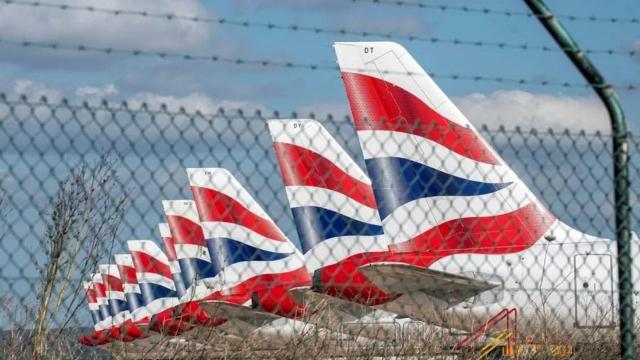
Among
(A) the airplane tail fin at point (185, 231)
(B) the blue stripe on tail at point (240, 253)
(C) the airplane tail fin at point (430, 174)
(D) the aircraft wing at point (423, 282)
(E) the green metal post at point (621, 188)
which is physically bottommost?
(E) the green metal post at point (621, 188)

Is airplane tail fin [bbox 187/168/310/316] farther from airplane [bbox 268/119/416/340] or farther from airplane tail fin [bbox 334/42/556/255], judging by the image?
airplane tail fin [bbox 334/42/556/255]

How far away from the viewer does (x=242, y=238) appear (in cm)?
2425

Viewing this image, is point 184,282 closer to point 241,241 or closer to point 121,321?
point 241,241

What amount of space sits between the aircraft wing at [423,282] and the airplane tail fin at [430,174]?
0.51 meters

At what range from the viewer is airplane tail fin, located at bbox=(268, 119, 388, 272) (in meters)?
19.6

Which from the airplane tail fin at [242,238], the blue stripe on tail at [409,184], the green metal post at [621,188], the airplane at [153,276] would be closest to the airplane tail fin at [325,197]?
the airplane tail fin at [242,238]

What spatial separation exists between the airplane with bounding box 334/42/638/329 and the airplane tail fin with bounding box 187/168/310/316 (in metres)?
7.98

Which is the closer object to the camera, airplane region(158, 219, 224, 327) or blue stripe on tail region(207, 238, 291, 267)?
airplane region(158, 219, 224, 327)

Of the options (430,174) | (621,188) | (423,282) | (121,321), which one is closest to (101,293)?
(430,174)

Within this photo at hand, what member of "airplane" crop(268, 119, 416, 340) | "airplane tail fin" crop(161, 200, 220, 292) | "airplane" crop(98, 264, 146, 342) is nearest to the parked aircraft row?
"airplane" crop(268, 119, 416, 340)

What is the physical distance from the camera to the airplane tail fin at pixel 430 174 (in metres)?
14.3

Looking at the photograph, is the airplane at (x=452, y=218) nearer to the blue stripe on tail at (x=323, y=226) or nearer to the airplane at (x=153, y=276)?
the blue stripe on tail at (x=323, y=226)

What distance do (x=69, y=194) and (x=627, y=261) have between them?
3643 millimetres

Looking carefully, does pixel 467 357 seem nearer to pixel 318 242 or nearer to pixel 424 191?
pixel 424 191
